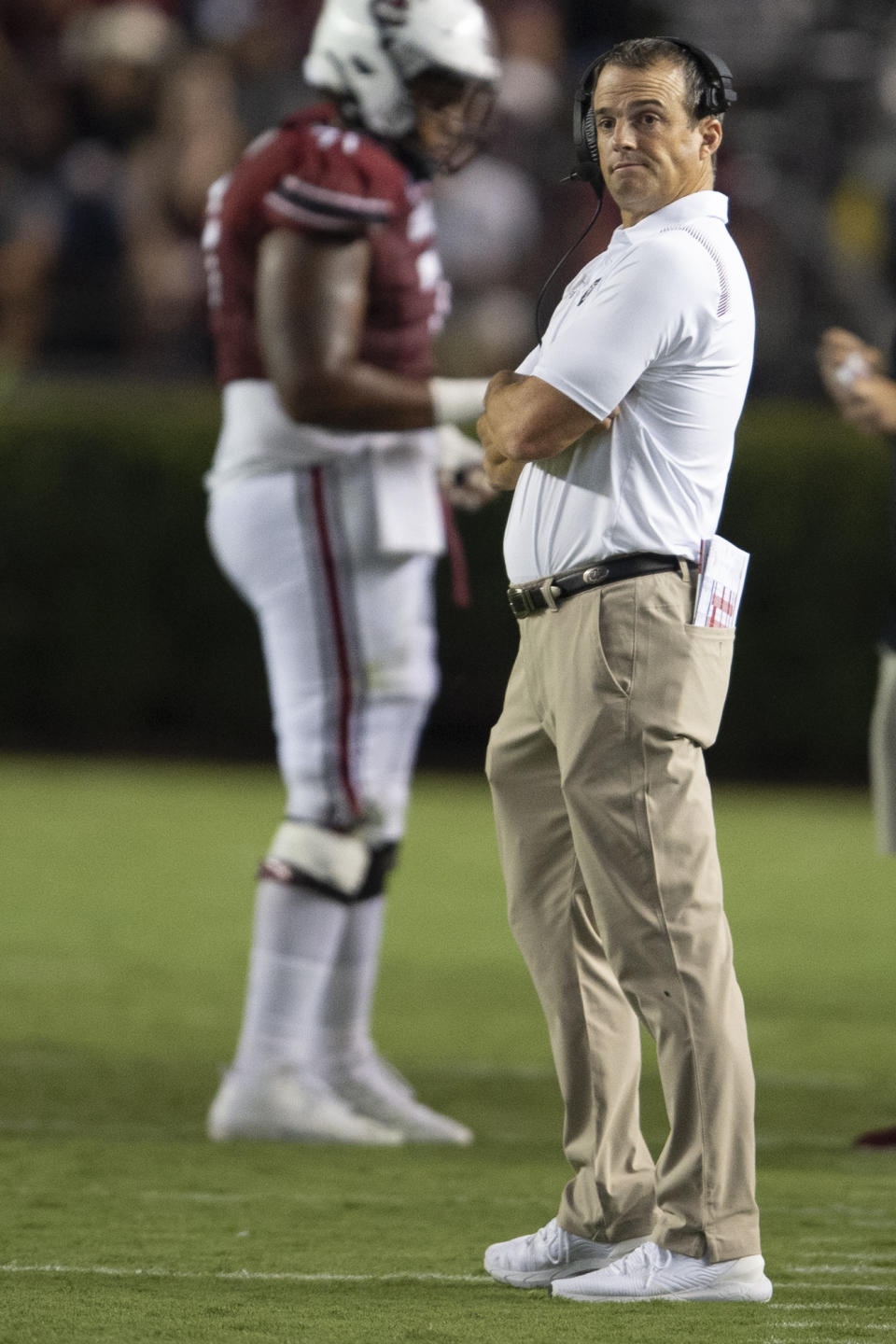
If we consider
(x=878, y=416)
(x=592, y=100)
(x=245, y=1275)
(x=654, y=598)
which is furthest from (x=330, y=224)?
(x=245, y=1275)

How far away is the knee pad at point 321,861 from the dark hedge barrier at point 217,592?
22.2ft

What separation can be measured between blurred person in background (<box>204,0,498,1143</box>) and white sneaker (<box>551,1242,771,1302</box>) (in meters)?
1.49

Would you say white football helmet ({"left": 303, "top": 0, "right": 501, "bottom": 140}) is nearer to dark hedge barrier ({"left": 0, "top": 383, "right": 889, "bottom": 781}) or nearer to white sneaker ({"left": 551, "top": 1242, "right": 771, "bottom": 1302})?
white sneaker ({"left": 551, "top": 1242, "right": 771, "bottom": 1302})

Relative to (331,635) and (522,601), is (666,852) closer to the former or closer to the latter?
(522,601)

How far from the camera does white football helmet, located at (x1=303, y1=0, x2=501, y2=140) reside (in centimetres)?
489

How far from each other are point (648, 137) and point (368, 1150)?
233 cm

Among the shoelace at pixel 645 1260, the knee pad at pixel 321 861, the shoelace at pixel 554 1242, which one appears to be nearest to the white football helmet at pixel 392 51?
the knee pad at pixel 321 861

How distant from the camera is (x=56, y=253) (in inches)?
513

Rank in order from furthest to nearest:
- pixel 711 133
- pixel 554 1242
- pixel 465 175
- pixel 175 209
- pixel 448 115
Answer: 1. pixel 465 175
2. pixel 175 209
3. pixel 448 115
4. pixel 554 1242
5. pixel 711 133

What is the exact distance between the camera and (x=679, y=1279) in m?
3.23

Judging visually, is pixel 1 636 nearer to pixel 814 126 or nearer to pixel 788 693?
pixel 788 693

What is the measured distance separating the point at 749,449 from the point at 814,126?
2.89 m

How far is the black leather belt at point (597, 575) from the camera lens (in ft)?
10.7

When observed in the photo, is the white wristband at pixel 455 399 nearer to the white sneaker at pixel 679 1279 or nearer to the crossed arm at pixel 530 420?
the crossed arm at pixel 530 420
